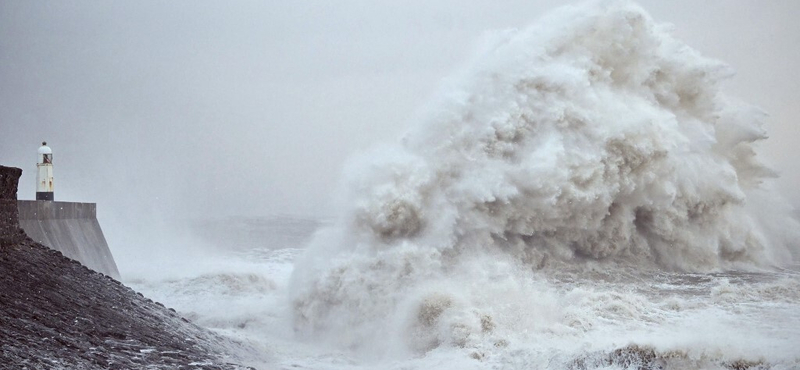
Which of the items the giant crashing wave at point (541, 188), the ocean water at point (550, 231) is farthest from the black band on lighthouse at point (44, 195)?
the giant crashing wave at point (541, 188)

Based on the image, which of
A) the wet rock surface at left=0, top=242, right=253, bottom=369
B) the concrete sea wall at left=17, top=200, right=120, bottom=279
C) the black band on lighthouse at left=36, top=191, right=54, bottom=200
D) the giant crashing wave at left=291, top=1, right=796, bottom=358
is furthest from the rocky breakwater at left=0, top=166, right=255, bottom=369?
the black band on lighthouse at left=36, top=191, right=54, bottom=200

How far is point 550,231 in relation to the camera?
12.6 m

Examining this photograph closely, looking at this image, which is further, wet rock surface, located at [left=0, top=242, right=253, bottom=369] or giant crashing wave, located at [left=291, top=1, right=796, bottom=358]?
giant crashing wave, located at [left=291, top=1, right=796, bottom=358]

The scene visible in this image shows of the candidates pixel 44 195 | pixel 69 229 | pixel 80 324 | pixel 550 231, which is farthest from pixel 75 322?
pixel 550 231

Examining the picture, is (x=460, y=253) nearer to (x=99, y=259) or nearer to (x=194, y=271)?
(x=99, y=259)

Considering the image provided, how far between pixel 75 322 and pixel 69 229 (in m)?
4.87

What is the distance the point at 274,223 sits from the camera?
35438 mm

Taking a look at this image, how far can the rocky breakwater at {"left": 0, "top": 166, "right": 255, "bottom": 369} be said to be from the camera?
281 inches

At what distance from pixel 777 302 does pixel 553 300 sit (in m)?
2.63

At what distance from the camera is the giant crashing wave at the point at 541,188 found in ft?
36.7

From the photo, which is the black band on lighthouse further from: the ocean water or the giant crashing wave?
the giant crashing wave

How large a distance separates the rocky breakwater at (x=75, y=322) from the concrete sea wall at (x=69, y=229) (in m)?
0.87

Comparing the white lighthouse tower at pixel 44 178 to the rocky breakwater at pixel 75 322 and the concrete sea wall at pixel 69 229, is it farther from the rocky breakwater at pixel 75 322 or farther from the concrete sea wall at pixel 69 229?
the rocky breakwater at pixel 75 322

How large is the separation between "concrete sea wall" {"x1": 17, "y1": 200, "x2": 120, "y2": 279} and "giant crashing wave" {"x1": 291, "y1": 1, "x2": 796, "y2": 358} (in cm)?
327
